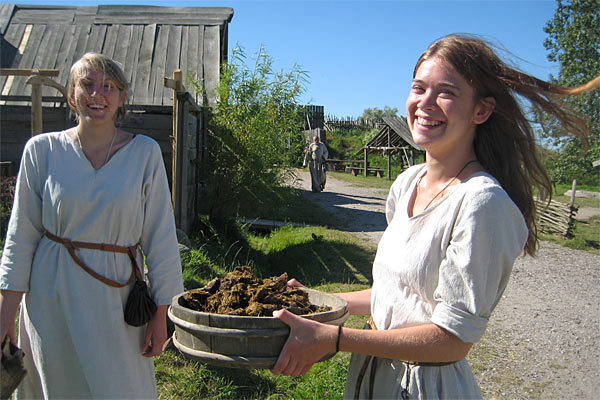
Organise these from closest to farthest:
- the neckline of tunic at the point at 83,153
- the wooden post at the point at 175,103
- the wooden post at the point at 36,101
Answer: the neckline of tunic at the point at 83,153 → the wooden post at the point at 36,101 → the wooden post at the point at 175,103

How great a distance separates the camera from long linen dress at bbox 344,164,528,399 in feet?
4.59

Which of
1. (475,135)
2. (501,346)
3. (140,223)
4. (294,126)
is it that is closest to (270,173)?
(294,126)

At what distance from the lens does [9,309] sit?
2.22 meters

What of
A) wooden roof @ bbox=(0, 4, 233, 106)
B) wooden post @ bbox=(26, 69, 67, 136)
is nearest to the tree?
wooden roof @ bbox=(0, 4, 233, 106)

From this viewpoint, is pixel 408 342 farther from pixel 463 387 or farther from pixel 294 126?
pixel 294 126

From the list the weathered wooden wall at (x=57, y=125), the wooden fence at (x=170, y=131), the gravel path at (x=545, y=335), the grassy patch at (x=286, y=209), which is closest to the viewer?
the gravel path at (x=545, y=335)

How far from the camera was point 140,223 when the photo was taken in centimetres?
234

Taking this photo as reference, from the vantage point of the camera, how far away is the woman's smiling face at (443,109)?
1.59 meters

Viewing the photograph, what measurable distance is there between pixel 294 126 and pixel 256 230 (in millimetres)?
2869

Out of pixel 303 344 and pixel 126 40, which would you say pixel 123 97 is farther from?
pixel 126 40

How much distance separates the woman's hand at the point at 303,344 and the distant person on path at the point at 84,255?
0.98 metres

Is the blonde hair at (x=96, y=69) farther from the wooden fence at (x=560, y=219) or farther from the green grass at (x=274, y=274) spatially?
the wooden fence at (x=560, y=219)

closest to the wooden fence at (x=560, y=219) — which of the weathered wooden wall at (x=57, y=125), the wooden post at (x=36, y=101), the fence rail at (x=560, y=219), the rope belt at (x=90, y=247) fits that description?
the fence rail at (x=560, y=219)

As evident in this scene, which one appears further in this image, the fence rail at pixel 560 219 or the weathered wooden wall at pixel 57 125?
the fence rail at pixel 560 219
